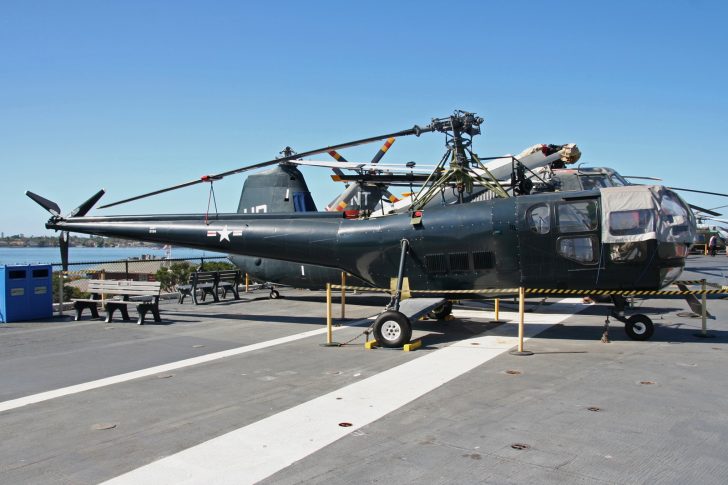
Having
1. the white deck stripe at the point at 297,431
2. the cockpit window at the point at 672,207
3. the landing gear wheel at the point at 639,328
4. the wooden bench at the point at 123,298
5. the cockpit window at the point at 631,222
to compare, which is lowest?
the white deck stripe at the point at 297,431

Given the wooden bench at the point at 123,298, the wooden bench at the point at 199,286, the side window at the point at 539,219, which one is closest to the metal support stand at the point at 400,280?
the side window at the point at 539,219

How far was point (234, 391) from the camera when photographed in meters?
7.09

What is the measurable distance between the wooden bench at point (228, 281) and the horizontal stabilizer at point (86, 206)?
4335 millimetres

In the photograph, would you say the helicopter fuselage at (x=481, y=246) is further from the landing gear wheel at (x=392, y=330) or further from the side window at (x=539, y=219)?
the landing gear wheel at (x=392, y=330)

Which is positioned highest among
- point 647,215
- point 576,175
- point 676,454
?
point 576,175

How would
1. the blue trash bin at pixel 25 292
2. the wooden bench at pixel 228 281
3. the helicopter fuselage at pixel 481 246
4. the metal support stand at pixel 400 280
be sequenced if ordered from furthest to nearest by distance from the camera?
the wooden bench at pixel 228 281 < the blue trash bin at pixel 25 292 < the metal support stand at pixel 400 280 < the helicopter fuselage at pixel 481 246

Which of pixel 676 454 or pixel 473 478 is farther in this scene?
pixel 676 454

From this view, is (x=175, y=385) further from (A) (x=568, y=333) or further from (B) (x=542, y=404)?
(A) (x=568, y=333)

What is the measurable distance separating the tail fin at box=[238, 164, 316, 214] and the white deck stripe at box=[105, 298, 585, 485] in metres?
9.02

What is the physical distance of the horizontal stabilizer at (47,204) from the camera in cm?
1526

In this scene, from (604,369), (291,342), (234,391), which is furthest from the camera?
(291,342)

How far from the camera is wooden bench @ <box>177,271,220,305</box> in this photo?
669 inches

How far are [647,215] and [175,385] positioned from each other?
802 cm

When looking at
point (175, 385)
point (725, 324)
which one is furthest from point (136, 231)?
point (725, 324)
